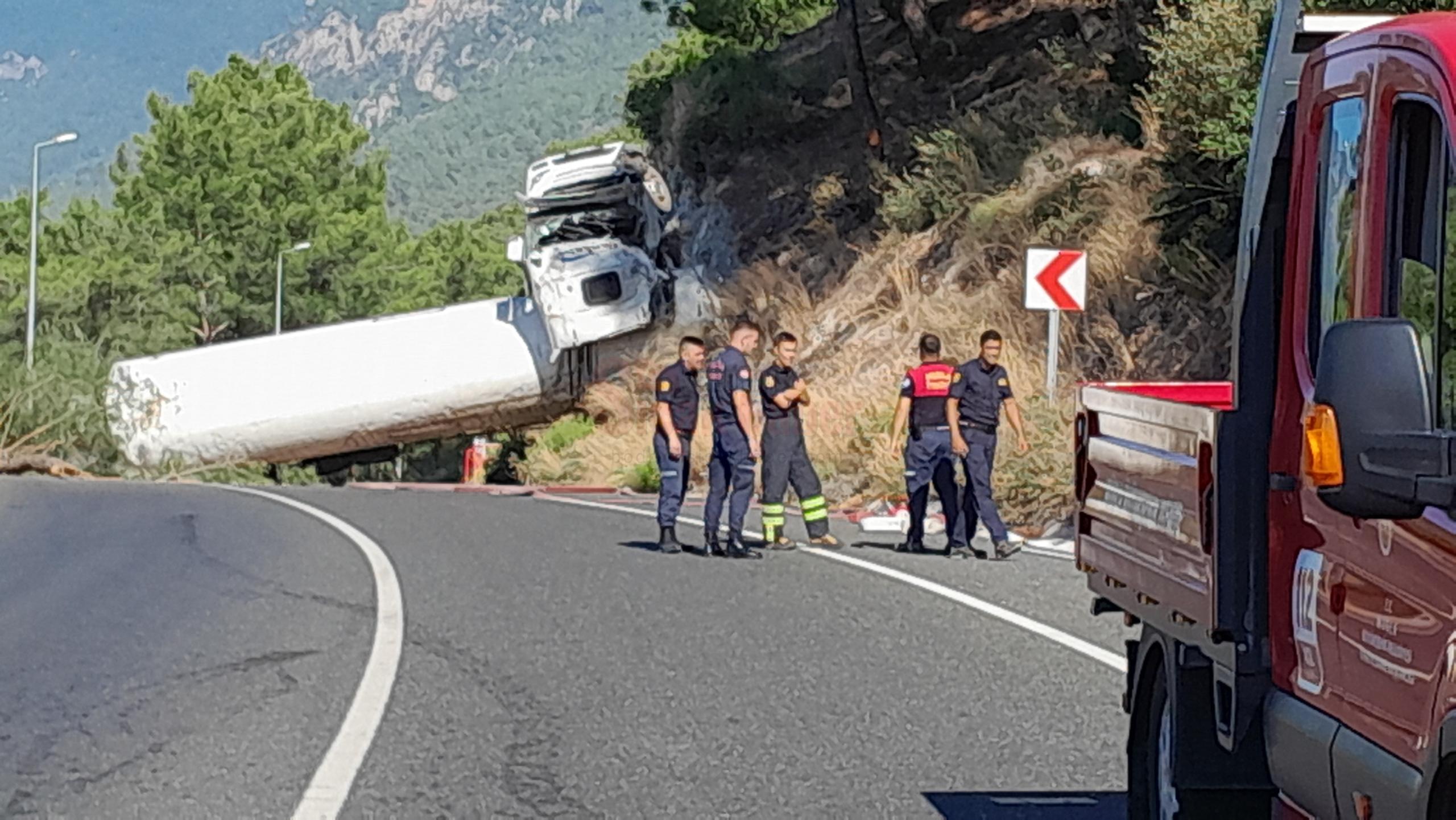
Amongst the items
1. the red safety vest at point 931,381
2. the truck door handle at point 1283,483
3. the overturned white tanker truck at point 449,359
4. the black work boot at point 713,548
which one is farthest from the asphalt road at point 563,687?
the overturned white tanker truck at point 449,359

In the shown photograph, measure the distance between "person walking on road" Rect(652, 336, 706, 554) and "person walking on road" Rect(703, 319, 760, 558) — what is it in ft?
0.75

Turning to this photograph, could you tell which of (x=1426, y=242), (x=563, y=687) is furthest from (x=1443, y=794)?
(x=563, y=687)

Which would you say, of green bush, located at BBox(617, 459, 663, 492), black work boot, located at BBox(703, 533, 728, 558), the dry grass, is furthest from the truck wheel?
green bush, located at BBox(617, 459, 663, 492)

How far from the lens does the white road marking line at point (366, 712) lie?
7.73 m

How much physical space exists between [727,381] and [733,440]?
585 mm

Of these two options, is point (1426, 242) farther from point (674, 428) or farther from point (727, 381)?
point (674, 428)

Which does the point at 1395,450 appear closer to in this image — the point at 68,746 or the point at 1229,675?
the point at 1229,675

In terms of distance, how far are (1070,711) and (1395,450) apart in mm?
5875

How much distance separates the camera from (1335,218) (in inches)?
206

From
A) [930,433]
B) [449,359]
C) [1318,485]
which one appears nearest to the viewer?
[1318,485]

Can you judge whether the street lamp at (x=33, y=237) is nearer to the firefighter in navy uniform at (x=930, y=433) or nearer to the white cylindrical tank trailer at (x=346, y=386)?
the white cylindrical tank trailer at (x=346, y=386)

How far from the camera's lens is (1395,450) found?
3939 mm

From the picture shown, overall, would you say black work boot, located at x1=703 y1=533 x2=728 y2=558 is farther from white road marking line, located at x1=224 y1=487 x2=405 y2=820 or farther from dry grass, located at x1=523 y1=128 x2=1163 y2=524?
dry grass, located at x1=523 y1=128 x2=1163 y2=524

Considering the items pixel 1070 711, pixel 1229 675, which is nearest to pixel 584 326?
A: pixel 1070 711
